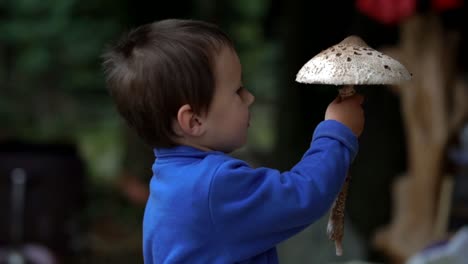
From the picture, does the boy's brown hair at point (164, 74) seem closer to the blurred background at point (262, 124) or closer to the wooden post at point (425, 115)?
the blurred background at point (262, 124)

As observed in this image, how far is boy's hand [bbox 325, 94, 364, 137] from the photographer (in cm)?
159

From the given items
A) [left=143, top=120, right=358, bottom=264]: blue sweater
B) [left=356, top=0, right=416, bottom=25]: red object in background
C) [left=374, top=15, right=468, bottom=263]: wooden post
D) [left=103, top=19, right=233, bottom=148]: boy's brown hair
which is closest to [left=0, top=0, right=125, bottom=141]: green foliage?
[left=374, top=15, right=468, bottom=263]: wooden post

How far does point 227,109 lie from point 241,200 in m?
0.20

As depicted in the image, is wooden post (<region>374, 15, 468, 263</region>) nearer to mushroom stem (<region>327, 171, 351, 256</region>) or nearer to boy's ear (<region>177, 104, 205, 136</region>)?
mushroom stem (<region>327, 171, 351, 256</region>)

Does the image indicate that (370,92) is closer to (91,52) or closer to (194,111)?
(194,111)

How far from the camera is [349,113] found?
1.59 m

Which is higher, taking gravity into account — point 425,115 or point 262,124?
point 425,115

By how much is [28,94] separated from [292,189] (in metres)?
8.73

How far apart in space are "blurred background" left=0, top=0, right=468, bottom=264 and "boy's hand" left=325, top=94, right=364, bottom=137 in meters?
0.74

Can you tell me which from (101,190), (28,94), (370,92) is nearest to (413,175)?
(370,92)

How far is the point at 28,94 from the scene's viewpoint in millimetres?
9852

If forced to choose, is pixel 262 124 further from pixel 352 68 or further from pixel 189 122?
pixel 352 68

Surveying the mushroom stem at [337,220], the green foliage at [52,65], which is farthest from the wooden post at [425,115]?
the green foliage at [52,65]

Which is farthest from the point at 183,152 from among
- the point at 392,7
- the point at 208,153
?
the point at 392,7
